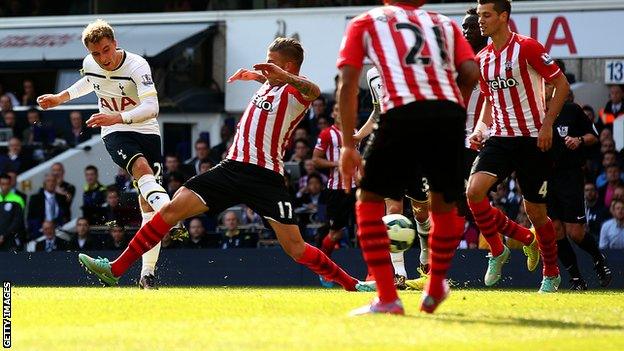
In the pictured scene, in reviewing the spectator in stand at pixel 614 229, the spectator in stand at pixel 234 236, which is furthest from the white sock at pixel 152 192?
the spectator in stand at pixel 614 229

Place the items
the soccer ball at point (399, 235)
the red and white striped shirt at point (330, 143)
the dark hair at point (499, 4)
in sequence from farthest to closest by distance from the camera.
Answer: the red and white striped shirt at point (330, 143) → the dark hair at point (499, 4) → the soccer ball at point (399, 235)

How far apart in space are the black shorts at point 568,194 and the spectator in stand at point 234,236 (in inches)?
214

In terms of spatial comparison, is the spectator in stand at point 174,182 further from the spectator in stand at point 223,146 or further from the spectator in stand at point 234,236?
the spectator in stand at point 234,236

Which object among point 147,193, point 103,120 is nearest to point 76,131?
point 147,193

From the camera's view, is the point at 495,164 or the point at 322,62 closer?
the point at 495,164

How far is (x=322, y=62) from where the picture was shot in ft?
82.3

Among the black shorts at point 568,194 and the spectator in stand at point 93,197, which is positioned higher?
the black shorts at point 568,194

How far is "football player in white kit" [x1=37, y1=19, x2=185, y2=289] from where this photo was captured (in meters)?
12.5

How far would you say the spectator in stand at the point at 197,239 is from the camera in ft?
62.4

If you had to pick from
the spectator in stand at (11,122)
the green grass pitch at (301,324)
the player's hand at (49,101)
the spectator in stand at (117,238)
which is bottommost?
the spectator in stand at (117,238)

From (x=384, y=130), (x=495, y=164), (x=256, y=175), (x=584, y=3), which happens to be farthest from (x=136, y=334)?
(x=584, y=3)

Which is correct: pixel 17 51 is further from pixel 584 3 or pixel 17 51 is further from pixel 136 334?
pixel 136 334

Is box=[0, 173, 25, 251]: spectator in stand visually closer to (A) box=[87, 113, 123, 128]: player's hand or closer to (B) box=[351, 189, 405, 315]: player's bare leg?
(A) box=[87, 113, 123, 128]: player's hand

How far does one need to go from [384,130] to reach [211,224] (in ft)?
39.4
